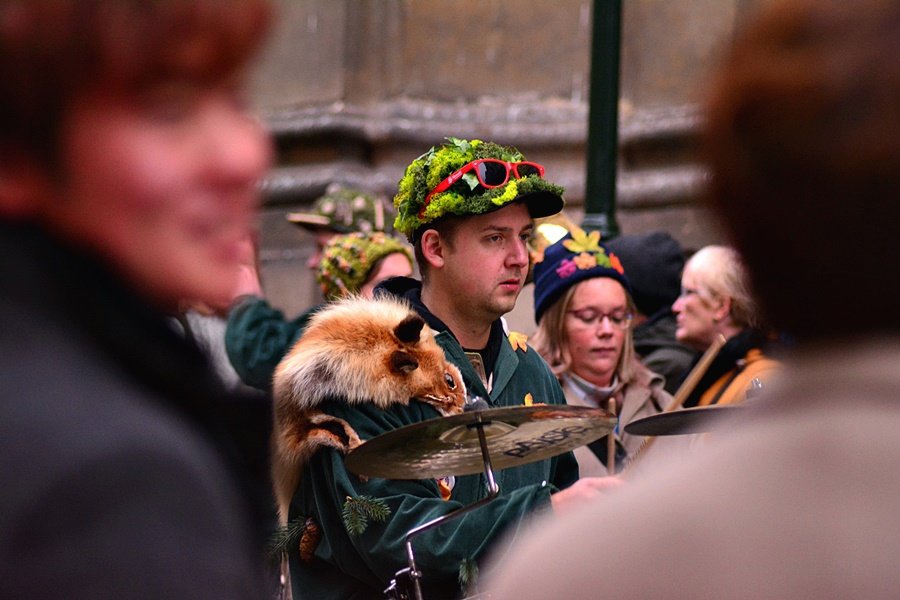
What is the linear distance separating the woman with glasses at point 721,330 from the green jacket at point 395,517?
1.34m

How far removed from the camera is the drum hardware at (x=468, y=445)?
3836mm

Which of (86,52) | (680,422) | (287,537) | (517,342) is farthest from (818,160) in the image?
(517,342)

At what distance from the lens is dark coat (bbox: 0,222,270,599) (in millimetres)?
1471

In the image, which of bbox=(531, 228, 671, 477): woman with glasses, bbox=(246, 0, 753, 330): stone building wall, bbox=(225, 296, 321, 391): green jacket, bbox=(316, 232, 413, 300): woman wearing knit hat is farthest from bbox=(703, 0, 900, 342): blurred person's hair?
bbox=(246, 0, 753, 330): stone building wall

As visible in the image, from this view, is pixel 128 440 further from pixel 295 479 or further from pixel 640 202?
pixel 640 202

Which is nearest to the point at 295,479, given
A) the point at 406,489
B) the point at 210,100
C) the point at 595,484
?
the point at 406,489

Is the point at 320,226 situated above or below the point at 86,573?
above

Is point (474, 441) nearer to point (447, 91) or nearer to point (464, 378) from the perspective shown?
point (464, 378)

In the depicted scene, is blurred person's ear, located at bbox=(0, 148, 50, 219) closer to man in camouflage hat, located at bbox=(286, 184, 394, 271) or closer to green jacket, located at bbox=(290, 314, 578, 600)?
green jacket, located at bbox=(290, 314, 578, 600)

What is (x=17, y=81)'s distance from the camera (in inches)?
61.4

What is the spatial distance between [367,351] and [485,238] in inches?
28.3

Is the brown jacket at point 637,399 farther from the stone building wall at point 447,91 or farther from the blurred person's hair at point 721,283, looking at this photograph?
the stone building wall at point 447,91

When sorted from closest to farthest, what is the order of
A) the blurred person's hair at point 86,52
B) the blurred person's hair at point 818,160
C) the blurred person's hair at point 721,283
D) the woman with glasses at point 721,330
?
the blurred person's hair at point 818,160, the blurred person's hair at point 86,52, the woman with glasses at point 721,330, the blurred person's hair at point 721,283

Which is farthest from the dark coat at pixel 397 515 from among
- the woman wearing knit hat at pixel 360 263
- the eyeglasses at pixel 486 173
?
the woman wearing knit hat at pixel 360 263
